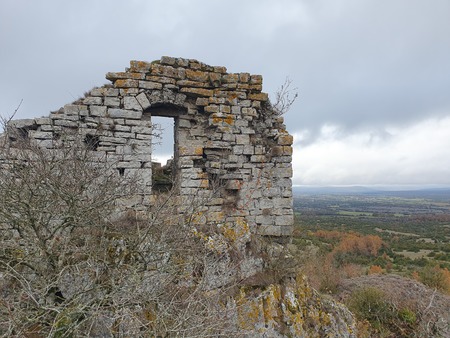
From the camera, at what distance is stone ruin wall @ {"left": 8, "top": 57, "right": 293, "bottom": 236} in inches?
218

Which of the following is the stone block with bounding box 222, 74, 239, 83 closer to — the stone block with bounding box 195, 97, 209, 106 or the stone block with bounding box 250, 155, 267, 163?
the stone block with bounding box 195, 97, 209, 106

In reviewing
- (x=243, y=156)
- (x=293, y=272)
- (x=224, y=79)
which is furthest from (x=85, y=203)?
(x=293, y=272)

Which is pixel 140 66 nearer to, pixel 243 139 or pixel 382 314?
pixel 243 139

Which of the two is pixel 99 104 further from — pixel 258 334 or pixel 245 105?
pixel 258 334

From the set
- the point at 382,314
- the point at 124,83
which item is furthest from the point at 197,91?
the point at 382,314

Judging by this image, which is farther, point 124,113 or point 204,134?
point 204,134

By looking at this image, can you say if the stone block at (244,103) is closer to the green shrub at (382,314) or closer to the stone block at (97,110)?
the stone block at (97,110)

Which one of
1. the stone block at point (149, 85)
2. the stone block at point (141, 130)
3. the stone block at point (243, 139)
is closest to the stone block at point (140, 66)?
the stone block at point (149, 85)

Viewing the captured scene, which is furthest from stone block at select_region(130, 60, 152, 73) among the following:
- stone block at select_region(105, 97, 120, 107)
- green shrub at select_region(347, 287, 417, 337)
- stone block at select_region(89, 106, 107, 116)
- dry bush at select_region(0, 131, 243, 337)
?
green shrub at select_region(347, 287, 417, 337)

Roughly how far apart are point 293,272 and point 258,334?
4.44 ft

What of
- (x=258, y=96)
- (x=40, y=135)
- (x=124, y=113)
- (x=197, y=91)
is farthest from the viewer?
(x=258, y=96)

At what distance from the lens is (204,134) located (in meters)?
6.14

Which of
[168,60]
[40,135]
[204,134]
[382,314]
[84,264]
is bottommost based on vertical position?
[382,314]

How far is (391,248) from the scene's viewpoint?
33312 millimetres
